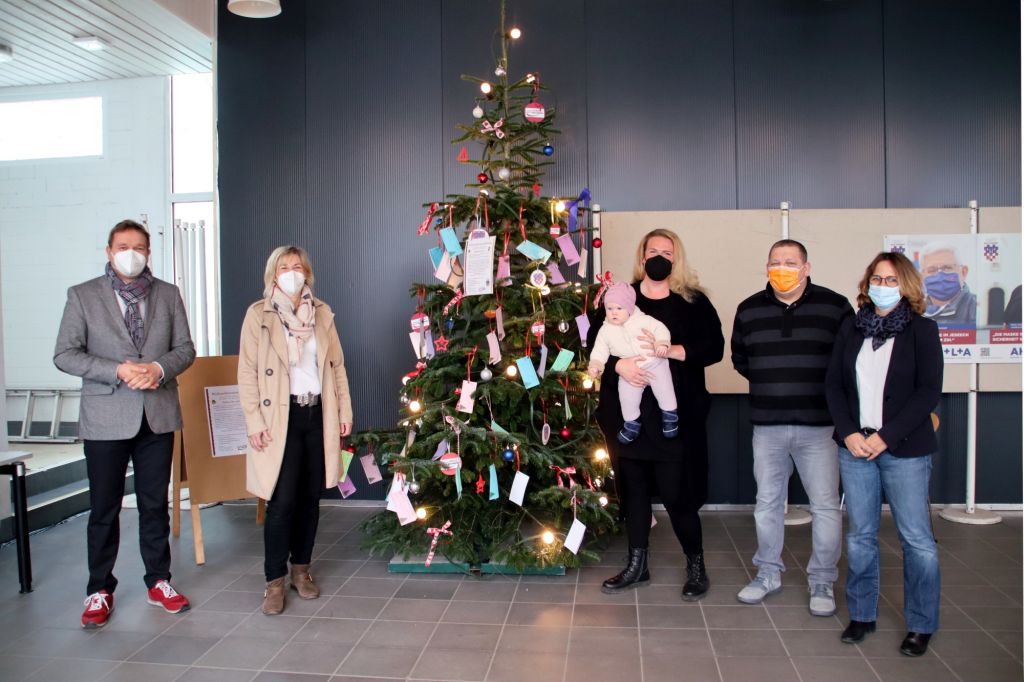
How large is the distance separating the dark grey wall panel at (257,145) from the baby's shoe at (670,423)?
9.57ft

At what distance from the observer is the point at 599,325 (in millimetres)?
3516

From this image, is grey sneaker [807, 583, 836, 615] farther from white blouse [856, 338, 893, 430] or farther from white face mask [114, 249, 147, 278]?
white face mask [114, 249, 147, 278]

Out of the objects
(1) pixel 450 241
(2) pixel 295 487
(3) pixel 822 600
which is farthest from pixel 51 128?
(3) pixel 822 600

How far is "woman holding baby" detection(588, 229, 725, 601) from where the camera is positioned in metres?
3.21

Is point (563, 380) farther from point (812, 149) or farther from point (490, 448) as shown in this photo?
point (812, 149)

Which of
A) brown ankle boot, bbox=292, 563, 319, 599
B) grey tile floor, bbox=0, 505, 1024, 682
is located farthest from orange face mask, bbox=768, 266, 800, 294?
brown ankle boot, bbox=292, 563, 319, 599

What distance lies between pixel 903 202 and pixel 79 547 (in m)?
5.21

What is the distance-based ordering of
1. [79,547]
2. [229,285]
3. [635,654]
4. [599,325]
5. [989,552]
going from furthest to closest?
[229,285], [79,547], [989,552], [599,325], [635,654]

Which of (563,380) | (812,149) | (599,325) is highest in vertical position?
(812,149)

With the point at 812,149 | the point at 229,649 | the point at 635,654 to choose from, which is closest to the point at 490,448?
the point at 635,654

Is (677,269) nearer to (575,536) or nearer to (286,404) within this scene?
(575,536)

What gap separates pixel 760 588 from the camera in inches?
130

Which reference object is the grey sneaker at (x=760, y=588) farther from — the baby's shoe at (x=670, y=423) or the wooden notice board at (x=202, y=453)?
the wooden notice board at (x=202, y=453)

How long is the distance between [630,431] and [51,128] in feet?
19.6
